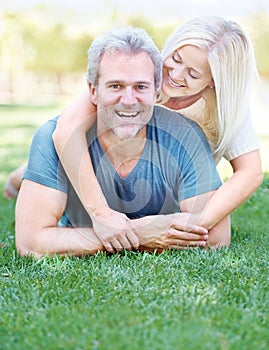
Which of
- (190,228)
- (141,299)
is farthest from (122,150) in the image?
(141,299)

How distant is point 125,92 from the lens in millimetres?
3408

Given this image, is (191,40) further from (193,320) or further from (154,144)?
(193,320)

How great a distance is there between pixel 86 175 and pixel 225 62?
100 cm

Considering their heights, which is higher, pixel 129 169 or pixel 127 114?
pixel 127 114

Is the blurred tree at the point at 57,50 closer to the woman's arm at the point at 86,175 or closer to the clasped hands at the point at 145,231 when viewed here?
the woman's arm at the point at 86,175

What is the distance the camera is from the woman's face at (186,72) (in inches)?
142

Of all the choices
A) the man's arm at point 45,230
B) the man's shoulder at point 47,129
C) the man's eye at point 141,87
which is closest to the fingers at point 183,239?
the man's arm at point 45,230

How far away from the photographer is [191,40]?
3615 millimetres

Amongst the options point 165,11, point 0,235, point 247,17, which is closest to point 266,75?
point 247,17

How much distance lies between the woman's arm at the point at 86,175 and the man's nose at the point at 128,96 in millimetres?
294

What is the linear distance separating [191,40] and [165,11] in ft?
101

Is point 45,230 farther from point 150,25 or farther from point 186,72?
point 150,25

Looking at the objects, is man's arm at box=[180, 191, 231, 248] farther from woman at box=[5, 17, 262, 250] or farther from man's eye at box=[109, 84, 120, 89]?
man's eye at box=[109, 84, 120, 89]

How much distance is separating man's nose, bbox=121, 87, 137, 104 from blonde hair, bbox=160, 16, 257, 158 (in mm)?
393
